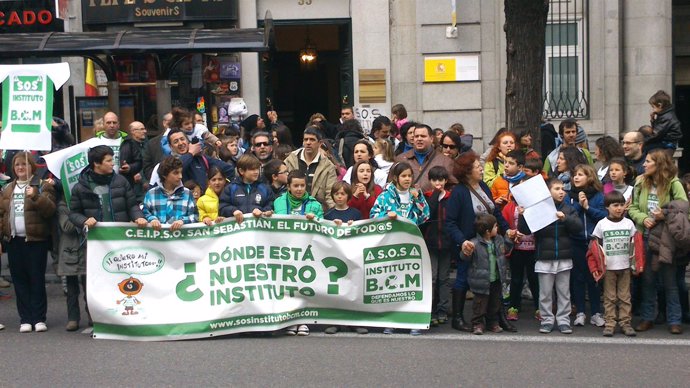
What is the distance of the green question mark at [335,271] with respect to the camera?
9.78 meters

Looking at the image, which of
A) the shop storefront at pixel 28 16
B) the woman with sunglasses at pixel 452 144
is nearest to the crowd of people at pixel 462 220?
the woman with sunglasses at pixel 452 144

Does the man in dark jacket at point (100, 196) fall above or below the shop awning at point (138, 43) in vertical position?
below

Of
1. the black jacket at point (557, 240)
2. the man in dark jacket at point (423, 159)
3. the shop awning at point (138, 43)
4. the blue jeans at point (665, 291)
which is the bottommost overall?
the blue jeans at point (665, 291)

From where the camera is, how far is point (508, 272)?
11281 millimetres

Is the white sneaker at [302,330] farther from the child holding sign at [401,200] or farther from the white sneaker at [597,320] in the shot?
the white sneaker at [597,320]

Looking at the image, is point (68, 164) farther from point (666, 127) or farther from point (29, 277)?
point (666, 127)

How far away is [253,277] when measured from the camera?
966cm

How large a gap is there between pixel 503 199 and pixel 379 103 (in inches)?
287

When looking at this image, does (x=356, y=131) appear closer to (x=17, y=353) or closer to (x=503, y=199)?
(x=503, y=199)

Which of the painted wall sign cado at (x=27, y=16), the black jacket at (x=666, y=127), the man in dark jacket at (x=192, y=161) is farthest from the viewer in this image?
the painted wall sign cado at (x=27, y=16)

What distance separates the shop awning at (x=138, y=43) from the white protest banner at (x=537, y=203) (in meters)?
5.94

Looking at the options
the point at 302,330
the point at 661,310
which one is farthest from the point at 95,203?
the point at 661,310

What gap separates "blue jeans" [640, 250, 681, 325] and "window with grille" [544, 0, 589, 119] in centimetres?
831

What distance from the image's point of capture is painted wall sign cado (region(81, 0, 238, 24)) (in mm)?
17938
